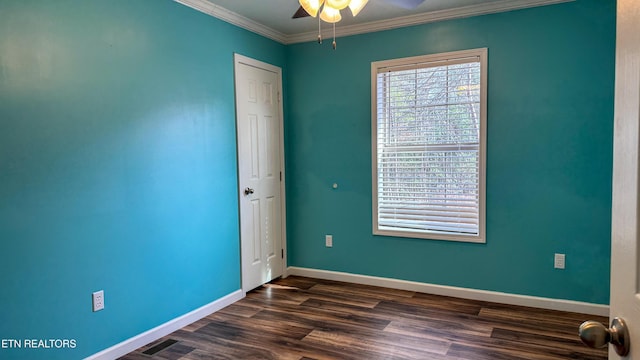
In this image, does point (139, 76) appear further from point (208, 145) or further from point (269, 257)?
point (269, 257)

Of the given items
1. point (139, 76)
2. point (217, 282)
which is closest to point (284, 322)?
point (217, 282)

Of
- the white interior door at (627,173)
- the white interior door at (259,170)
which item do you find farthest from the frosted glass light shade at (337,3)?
the white interior door at (259,170)

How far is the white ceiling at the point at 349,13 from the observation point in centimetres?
347

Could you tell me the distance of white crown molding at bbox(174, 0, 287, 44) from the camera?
3.38m

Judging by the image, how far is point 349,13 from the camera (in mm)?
3770

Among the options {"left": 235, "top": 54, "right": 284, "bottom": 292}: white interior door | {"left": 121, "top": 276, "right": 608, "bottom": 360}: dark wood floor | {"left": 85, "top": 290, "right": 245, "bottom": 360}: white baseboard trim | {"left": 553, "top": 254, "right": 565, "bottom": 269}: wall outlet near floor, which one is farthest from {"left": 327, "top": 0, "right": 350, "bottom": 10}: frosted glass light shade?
{"left": 553, "top": 254, "right": 565, "bottom": 269}: wall outlet near floor

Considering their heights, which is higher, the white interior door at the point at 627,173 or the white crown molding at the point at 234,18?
the white crown molding at the point at 234,18

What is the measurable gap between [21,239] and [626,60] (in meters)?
Answer: 2.68

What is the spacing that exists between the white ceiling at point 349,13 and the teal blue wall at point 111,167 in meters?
0.16

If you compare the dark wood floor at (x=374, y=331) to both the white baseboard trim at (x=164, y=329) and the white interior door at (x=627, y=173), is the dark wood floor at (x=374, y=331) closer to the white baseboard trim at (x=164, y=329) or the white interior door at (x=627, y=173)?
the white baseboard trim at (x=164, y=329)

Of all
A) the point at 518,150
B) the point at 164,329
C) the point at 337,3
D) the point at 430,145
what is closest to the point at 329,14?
the point at 337,3

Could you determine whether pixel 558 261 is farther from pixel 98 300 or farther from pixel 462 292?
pixel 98 300

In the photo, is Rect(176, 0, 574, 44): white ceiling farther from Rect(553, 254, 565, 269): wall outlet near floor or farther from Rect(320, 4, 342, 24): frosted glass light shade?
Rect(553, 254, 565, 269): wall outlet near floor

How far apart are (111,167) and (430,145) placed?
2.62 metres
